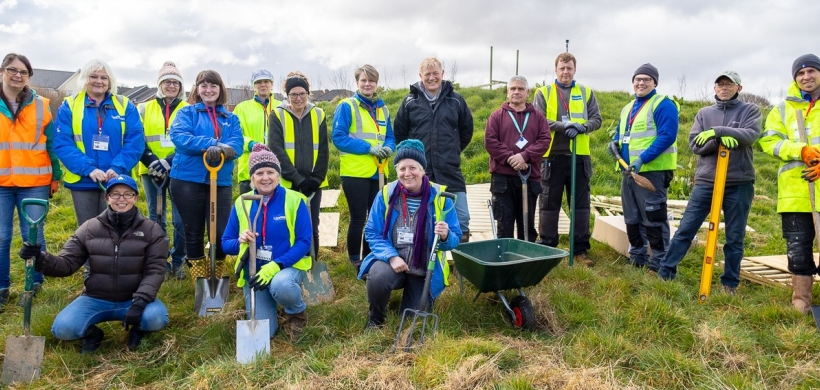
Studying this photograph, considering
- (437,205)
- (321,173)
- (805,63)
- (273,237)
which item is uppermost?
(805,63)

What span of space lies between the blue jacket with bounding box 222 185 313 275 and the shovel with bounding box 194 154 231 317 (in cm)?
37

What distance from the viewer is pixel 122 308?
3699 millimetres

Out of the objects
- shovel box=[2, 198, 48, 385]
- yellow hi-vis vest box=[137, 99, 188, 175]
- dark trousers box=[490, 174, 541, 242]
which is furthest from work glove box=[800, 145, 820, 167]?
shovel box=[2, 198, 48, 385]

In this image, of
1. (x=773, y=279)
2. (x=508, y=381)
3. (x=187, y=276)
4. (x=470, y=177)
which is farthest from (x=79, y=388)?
(x=470, y=177)

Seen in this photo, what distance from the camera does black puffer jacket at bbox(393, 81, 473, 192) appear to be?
4.85 metres

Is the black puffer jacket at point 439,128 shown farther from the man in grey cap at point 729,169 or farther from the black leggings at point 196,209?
the man in grey cap at point 729,169

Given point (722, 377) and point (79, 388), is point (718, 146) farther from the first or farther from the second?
point (79, 388)

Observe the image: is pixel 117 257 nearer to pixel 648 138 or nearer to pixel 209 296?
pixel 209 296

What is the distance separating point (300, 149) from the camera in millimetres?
4832

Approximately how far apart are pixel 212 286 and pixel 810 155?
184 inches

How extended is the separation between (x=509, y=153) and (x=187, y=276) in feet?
10.5

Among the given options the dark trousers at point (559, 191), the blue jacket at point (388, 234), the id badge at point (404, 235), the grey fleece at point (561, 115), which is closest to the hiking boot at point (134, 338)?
the blue jacket at point (388, 234)

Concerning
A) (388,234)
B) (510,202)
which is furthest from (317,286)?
(510,202)

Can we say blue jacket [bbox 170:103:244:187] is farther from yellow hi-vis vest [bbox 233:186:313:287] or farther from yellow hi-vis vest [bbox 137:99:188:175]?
yellow hi-vis vest [bbox 233:186:313:287]
